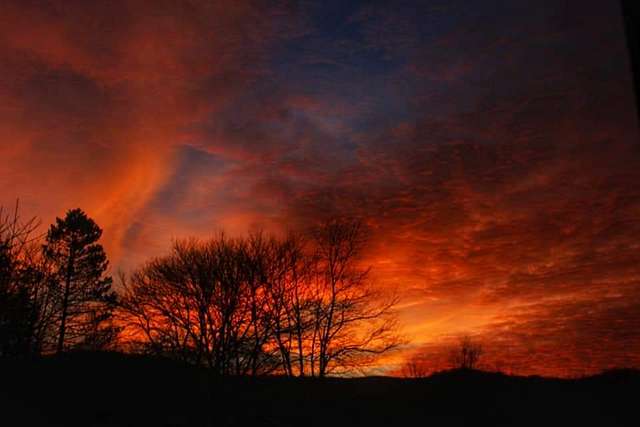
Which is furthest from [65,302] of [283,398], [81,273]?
[283,398]

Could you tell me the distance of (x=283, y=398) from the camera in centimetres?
2402

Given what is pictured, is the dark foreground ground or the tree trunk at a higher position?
the tree trunk

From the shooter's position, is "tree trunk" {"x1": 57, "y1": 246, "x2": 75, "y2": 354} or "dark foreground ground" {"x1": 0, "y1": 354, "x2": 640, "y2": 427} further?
"tree trunk" {"x1": 57, "y1": 246, "x2": 75, "y2": 354}

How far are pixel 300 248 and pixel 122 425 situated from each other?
21.2 metres

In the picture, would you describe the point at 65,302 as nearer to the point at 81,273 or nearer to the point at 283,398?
the point at 81,273

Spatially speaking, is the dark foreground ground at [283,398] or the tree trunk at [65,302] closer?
the dark foreground ground at [283,398]

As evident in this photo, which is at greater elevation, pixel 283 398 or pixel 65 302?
pixel 65 302

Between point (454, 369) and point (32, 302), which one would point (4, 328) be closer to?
point (32, 302)

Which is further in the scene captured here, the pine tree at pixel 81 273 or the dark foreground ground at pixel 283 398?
the pine tree at pixel 81 273

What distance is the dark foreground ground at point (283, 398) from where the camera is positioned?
1812 cm

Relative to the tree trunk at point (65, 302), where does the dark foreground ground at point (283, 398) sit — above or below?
below

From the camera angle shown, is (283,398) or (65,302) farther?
(65,302)

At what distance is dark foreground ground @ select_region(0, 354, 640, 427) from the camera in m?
18.1

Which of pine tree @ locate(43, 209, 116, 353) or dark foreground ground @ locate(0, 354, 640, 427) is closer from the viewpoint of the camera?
dark foreground ground @ locate(0, 354, 640, 427)
